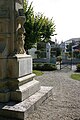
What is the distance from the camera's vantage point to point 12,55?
567 cm

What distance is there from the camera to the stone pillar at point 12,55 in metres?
5.48

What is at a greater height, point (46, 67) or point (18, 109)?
point (46, 67)

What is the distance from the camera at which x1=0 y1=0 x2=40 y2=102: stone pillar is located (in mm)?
5480

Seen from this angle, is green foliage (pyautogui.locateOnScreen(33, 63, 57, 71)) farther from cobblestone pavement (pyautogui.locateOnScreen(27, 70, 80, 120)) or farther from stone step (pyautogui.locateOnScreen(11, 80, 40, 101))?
stone step (pyautogui.locateOnScreen(11, 80, 40, 101))

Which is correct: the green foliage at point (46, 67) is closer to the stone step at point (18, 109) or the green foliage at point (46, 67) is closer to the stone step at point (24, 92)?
the stone step at point (24, 92)

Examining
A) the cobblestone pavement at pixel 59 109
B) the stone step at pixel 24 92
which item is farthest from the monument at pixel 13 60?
the cobblestone pavement at pixel 59 109

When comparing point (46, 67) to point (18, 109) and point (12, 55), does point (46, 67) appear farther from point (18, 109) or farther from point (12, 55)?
point (18, 109)

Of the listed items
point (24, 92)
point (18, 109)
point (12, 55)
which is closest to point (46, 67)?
point (12, 55)

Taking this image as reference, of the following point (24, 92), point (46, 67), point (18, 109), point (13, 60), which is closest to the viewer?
point (18, 109)

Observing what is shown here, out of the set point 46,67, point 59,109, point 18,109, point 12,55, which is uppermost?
point 12,55

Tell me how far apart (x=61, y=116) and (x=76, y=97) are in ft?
6.96

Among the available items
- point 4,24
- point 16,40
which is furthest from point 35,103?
point 4,24

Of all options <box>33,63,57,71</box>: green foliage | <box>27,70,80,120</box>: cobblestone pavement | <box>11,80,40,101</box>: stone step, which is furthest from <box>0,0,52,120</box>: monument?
<box>33,63,57,71</box>: green foliage

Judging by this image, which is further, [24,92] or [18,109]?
[24,92]
